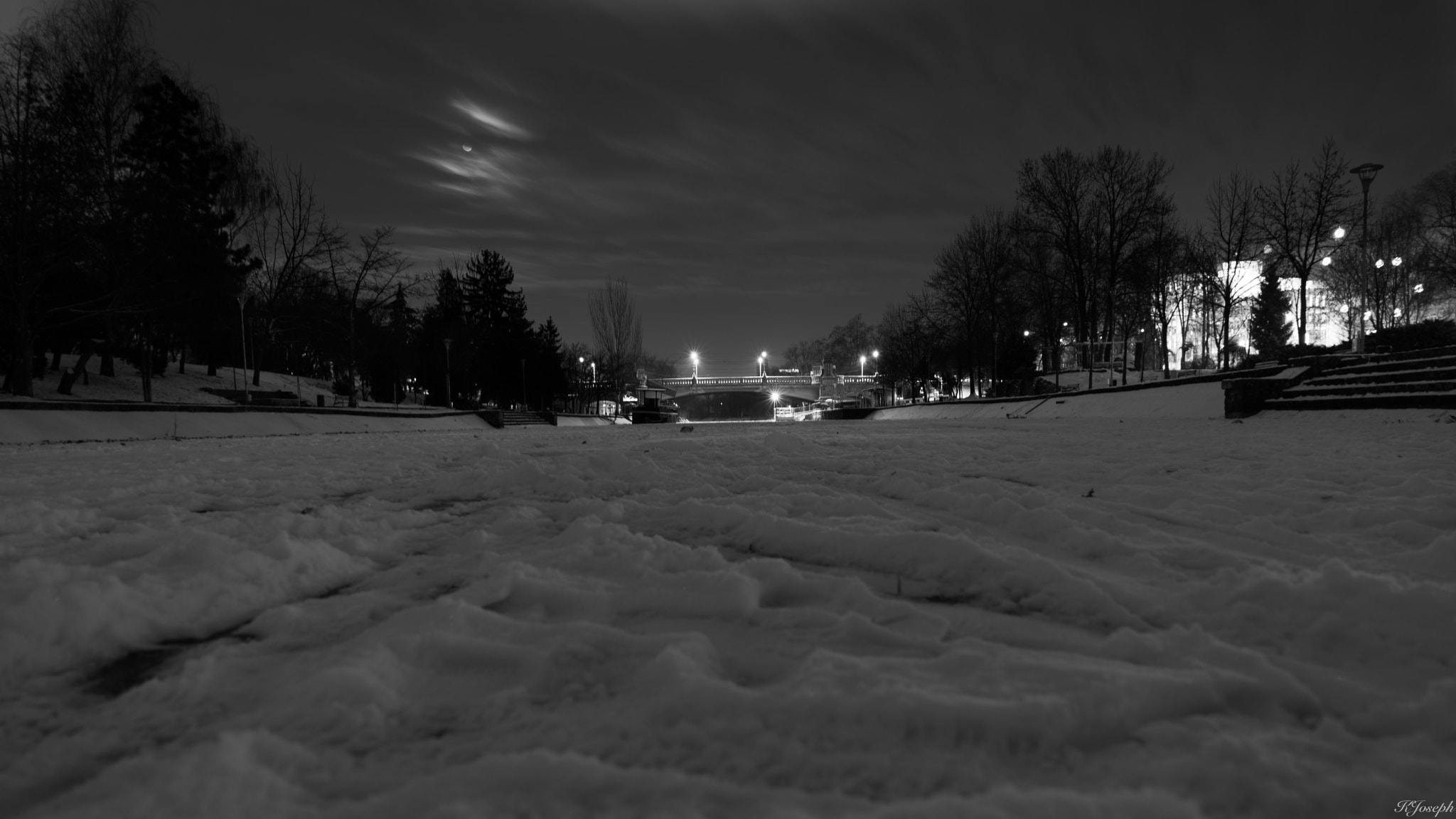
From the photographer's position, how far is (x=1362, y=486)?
13.3 feet

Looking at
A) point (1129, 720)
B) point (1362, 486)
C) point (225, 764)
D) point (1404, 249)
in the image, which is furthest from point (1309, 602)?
point (1404, 249)

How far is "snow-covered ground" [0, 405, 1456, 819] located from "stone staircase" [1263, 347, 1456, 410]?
9.49 metres

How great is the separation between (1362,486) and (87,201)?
26944 millimetres

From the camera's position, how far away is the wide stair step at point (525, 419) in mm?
32972

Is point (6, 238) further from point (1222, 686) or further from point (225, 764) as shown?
point (1222, 686)

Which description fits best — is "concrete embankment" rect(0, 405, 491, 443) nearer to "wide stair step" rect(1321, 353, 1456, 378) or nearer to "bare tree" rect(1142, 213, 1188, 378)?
"wide stair step" rect(1321, 353, 1456, 378)

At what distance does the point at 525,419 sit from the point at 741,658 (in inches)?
1397

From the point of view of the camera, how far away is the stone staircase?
33.7ft

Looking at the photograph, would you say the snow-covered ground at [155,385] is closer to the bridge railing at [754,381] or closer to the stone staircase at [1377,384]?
the stone staircase at [1377,384]

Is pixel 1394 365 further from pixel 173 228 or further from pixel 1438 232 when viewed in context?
pixel 1438 232

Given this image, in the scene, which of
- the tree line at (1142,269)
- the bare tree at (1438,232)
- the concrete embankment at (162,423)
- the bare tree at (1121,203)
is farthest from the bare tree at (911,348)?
the concrete embankment at (162,423)

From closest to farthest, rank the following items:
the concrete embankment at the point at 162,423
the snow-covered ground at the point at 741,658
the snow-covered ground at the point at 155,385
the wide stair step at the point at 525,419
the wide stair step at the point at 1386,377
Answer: the snow-covered ground at the point at 741,658 → the wide stair step at the point at 1386,377 → the concrete embankment at the point at 162,423 → the snow-covered ground at the point at 155,385 → the wide stair step at the point at 525,419

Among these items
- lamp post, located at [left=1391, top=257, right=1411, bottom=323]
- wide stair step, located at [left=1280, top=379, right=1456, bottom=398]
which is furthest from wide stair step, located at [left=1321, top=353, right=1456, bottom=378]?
lamp post, located at [left=1391, top=257, right=1411, bottom=323]

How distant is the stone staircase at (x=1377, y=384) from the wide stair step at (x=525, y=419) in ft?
94.7
